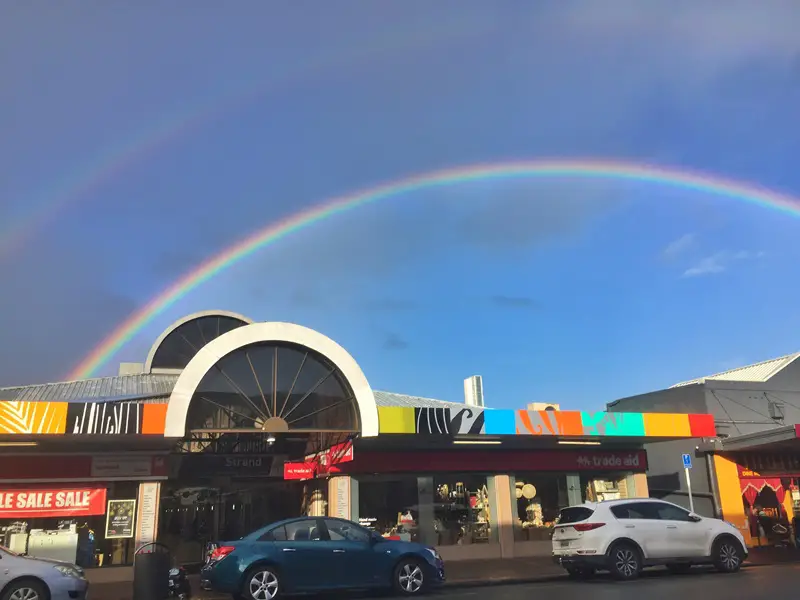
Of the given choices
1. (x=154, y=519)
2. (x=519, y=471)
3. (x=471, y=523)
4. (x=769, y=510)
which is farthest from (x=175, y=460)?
(x=769, y=510)

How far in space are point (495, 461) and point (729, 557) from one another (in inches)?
312

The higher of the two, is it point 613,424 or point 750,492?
point 613,424

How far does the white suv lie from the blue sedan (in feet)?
11.6

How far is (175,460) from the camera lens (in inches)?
816

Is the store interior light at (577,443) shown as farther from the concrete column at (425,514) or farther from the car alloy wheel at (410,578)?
the car alloy wheel at (410,578)

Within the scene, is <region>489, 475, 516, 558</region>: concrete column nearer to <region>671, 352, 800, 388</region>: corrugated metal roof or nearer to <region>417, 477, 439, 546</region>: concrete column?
<region>417, 477, 439, 546</region>: concrete column

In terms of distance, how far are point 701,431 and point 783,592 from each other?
36.2 feet

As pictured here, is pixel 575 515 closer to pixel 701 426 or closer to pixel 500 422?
pixel 500 422

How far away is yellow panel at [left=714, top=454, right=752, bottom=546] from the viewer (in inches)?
880

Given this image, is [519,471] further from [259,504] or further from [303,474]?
[259,504]

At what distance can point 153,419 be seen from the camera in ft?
52.7

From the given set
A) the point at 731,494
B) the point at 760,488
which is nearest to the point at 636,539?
the point at 731,494

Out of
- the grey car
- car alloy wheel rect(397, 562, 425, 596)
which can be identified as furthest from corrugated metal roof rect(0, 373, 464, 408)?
car alloy wheel rect(397, 562, 425, 596)

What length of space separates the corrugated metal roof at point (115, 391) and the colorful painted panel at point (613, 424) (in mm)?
7858
